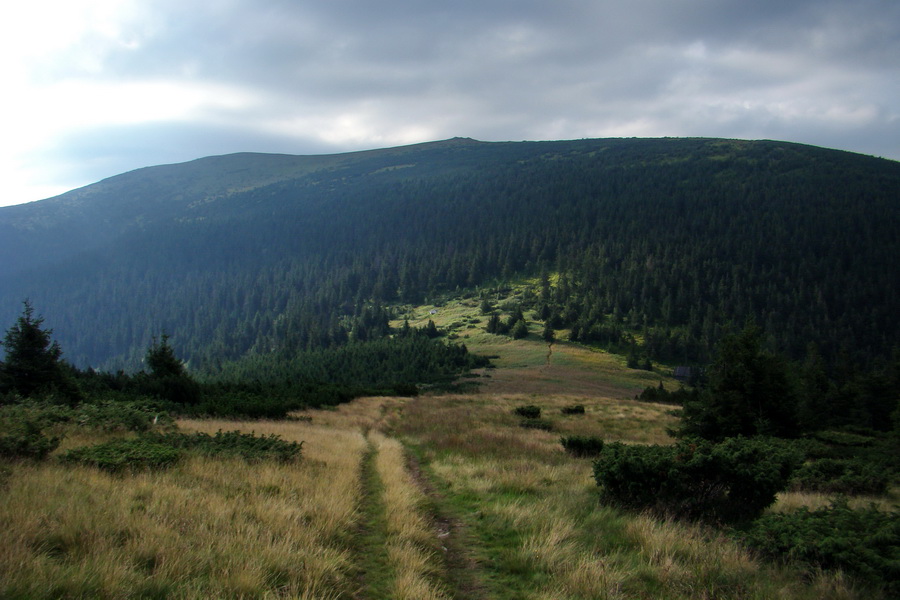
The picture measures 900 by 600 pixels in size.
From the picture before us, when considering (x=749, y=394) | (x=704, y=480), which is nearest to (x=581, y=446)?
(x=704, y=480)

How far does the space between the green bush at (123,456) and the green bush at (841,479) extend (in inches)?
601

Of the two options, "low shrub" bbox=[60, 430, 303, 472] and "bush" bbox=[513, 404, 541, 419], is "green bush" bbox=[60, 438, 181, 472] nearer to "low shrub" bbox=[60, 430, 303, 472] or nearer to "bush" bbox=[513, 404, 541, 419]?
"low shrub" bbox=[60, 430, 303, 472]

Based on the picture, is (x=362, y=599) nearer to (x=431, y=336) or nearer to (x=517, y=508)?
(x=517, y=508)

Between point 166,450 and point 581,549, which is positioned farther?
point 166,450

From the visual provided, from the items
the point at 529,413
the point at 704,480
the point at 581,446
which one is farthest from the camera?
the point at 529,413

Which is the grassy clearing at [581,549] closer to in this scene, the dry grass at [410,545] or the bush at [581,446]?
the dry grass at [410,545]

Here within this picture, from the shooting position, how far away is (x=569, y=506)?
26.3ft

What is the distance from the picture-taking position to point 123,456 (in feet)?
26.5

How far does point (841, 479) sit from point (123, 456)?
1827 cm

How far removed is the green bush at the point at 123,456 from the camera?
25.5 feet

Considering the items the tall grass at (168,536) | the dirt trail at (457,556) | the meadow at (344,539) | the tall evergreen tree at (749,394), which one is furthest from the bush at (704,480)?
the tall evergreen tree at (749,394)

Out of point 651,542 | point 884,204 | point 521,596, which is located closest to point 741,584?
point 651,542

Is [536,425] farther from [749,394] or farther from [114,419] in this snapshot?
[114,419]

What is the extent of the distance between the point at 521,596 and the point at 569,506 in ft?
11.1
